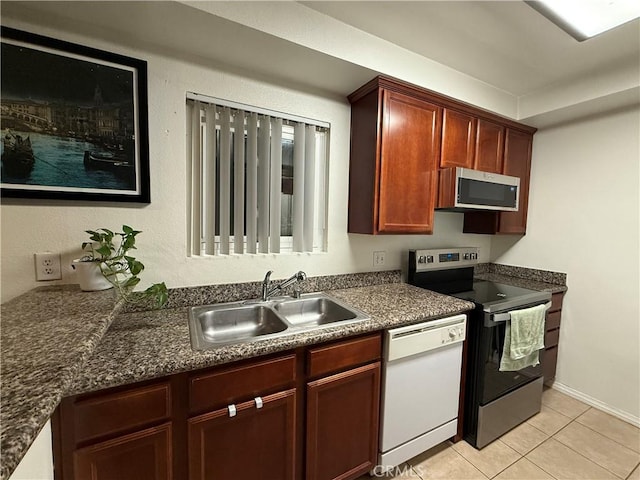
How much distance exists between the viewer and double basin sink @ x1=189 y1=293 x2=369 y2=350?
140 centimetres

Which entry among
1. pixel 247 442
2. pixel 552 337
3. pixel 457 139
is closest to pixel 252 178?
pixel 247 442

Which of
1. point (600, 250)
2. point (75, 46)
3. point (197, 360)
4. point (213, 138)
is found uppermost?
point (75, 46)

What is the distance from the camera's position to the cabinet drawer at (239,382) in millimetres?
1010

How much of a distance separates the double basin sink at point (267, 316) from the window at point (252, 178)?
1.07 feet

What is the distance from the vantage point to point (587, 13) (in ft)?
4.12

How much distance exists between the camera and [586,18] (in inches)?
50.7

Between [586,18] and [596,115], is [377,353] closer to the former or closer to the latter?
[586,18]

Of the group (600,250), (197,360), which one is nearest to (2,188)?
(197,360)

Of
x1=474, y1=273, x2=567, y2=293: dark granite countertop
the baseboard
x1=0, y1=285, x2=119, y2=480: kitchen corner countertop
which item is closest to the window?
x1=0, y1=285, x2=119, y2=480: kitchen corner countertop

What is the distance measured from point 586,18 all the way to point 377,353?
1859mm

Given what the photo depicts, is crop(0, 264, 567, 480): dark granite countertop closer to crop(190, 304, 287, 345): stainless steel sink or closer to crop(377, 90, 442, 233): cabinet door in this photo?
crop(190, 304, 287, 345): stainless steel sink

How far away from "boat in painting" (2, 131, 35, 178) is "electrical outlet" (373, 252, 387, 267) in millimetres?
1945

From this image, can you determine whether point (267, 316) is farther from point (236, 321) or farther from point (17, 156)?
point (17, 156)

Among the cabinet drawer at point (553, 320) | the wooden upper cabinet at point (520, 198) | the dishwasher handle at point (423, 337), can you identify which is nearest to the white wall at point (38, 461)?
the dishwasher handle at point (423, 337)
